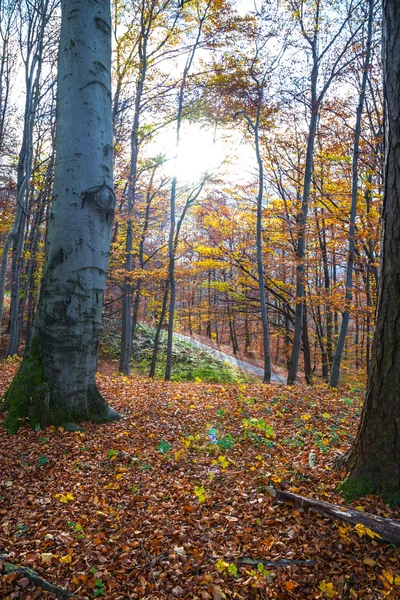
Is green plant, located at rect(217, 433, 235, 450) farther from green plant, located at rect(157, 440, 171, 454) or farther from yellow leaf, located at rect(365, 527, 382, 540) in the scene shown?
yellow leaf, located at rect(365, 527, 382, 540)

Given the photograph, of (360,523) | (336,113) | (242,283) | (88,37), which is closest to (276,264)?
(242,283)

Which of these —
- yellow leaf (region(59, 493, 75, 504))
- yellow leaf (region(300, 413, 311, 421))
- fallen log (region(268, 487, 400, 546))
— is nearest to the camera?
fallen log (region(268, 487, 400, 546))

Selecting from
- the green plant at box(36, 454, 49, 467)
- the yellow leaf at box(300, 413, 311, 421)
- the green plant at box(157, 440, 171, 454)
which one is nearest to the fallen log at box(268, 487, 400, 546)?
the green plant at box(157, 440, 171, 454)

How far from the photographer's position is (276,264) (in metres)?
12.6

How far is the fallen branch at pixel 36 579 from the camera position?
1850 millimetres

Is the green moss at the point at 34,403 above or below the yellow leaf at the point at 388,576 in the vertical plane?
above

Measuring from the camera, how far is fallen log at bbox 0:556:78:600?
185cm

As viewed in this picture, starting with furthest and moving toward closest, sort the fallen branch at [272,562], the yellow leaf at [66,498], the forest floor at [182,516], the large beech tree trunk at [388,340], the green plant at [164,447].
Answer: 1. the green plant at [164,447]
2. the yellow leaf at [66,498]
3. the large beech tree trunk at [388,340]
4. the fallen branch at [272,562]
5. the forest floor at [182,516]

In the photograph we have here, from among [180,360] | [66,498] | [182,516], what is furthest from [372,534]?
[180,360]

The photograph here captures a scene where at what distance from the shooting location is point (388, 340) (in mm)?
2525

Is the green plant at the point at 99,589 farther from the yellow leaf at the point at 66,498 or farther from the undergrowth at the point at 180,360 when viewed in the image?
the undergrowth at the point at 180,360

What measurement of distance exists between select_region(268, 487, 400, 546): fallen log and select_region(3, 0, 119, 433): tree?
2.46 m

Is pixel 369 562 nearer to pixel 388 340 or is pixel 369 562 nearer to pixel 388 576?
pixel 388 576

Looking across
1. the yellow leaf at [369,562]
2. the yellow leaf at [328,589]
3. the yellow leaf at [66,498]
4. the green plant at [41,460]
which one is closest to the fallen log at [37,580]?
the yellow leaf at [66,498]
